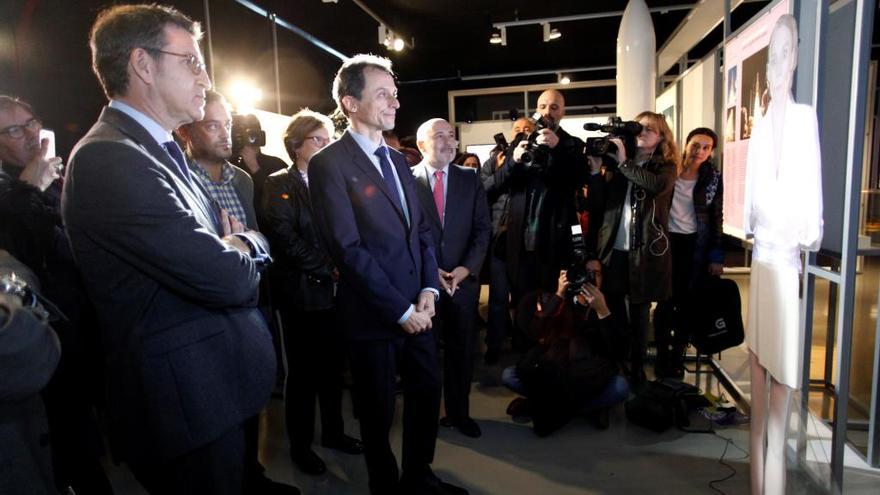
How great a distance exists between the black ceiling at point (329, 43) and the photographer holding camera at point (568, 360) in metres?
2.88

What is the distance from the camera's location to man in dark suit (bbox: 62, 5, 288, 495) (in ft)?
3.42

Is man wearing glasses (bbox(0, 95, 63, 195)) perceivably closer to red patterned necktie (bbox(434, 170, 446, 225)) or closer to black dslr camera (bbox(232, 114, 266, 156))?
black dslr camera (bbox(232, 114, 266, 156))

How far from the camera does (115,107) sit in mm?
1141

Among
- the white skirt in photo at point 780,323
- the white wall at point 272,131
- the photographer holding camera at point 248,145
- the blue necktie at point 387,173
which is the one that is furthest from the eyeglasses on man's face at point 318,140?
the white wall at point 272,131

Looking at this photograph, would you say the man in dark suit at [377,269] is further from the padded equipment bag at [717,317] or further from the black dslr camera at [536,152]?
the padded equipment bag at [717,317]

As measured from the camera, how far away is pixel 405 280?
76.4 inches

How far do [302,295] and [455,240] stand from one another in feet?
2.78

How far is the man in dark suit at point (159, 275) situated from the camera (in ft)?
3.42

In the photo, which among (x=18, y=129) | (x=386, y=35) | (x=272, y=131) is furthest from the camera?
(x=386, y=35)

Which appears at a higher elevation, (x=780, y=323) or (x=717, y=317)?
(x=780, y=323)

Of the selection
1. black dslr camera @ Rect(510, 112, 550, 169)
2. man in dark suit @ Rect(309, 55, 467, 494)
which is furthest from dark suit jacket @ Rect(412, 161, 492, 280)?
man in dark suit @ Rect(309, 55, 467, 494)

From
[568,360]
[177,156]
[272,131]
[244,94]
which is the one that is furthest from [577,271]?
[244,94]

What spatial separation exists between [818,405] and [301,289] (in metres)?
2.99

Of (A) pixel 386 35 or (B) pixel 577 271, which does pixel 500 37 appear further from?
(B) pixel 577 271
